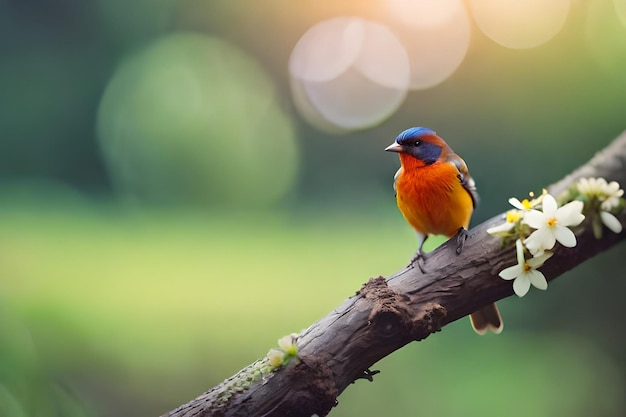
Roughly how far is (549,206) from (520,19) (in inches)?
28.2

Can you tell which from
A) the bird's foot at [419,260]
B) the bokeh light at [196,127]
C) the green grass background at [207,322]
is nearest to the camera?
the bird's foot at [419,260]

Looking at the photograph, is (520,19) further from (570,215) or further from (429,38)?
(570,215)

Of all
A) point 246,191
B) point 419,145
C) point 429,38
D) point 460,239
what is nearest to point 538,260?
point 460,239

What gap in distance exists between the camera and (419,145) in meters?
1.16

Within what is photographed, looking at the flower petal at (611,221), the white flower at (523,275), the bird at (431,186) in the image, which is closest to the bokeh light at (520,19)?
the bird at (431,186)

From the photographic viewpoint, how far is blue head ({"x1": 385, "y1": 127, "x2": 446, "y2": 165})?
3.77ft

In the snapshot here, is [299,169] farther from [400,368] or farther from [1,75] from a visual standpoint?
[1,75]

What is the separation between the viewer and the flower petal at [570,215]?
102cm

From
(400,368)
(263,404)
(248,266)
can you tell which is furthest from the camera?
(248,266)

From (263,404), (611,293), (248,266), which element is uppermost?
(248,266)

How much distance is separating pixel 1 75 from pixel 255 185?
802 mm

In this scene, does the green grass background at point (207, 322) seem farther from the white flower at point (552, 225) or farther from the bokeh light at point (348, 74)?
the white flower at point (552, 225)

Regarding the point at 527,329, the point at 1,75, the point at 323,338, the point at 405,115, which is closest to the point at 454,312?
the point at 323,338

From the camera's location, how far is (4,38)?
63.3 inches
